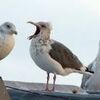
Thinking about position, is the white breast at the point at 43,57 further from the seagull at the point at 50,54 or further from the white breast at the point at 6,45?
the white breast at the point at 6,45

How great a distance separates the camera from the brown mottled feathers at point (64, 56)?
341 inches

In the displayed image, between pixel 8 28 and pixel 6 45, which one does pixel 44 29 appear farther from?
pixel 6 45

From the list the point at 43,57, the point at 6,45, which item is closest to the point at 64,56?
the point at 43,57

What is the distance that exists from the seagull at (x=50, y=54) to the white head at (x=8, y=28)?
0.36 meters

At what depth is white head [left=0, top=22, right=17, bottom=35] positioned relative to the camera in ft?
26.4

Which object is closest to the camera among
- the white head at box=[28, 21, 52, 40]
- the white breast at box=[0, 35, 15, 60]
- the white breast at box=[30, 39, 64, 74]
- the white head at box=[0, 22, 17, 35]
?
the white breast at box=[0, 35, 15, 60]

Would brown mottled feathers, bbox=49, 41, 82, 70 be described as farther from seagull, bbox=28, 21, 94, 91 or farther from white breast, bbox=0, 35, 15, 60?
white breast, bbox=0, 35, 15, 60

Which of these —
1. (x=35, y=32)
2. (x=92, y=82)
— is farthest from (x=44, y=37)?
(x=92, y=82)

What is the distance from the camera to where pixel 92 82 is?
25.3ft

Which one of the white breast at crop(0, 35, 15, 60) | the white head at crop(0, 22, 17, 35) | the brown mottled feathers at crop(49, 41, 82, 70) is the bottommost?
the brown mottled feathers at crop(49, 41, 82, 70)

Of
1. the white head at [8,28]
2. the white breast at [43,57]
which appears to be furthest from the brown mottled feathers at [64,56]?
the white head at [8,28]

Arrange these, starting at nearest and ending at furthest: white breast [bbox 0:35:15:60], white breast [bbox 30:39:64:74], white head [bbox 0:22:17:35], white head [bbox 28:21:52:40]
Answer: white breast [bbox 0:35:15:60] < white head [bbox 0:22:17:35] < white breast [bbox 30:39:64:74] < white head [bbox 28:21:52:40]

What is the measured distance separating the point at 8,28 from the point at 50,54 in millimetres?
920

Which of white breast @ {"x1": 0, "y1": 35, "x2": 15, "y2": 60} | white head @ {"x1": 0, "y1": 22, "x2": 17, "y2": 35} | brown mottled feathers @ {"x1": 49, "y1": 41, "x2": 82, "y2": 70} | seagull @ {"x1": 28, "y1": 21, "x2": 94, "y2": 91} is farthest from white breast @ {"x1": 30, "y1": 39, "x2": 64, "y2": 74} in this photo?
white breast @ {"x1": 0, "y1": 35, "x2": 15, "y2": 60}
